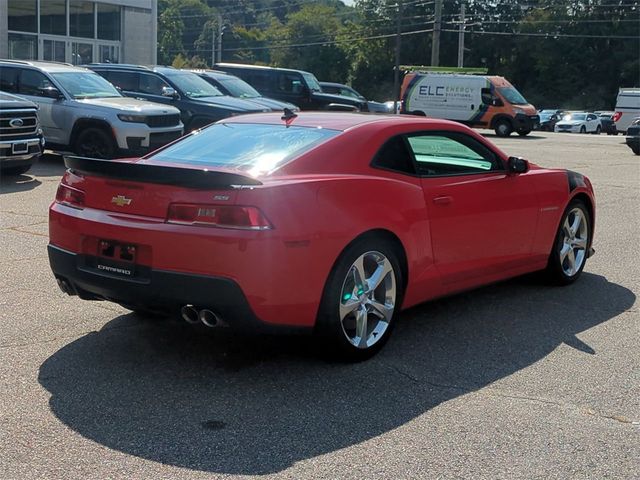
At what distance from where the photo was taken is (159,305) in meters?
4.89

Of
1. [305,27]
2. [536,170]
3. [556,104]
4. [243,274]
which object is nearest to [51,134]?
[536,170]

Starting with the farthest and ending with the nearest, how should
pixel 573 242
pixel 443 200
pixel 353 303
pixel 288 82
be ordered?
1. pixel 288 82
2. pixel 573 242
3. pixel 443 200
4. pixel 353 303

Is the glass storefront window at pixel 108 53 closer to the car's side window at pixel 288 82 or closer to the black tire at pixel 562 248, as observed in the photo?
the car's side window at pixel 288 82

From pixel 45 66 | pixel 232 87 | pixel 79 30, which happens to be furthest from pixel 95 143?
pixel 79 30

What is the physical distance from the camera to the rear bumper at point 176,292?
472 cm

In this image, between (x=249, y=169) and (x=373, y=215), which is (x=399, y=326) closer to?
(x=373, y=215)

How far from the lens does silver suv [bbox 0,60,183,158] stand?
1527 centimetres

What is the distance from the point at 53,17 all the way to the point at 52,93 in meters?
16.9

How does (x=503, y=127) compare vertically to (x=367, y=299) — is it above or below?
above

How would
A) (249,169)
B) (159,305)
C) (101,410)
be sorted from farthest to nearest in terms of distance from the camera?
(249,169)
(159,305)
(101,410)

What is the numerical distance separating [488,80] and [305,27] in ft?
211

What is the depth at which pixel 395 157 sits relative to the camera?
5812 millimetres

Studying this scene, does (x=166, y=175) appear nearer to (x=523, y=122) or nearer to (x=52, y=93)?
(x=52, y=93)

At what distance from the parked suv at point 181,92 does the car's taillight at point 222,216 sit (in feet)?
44.9
